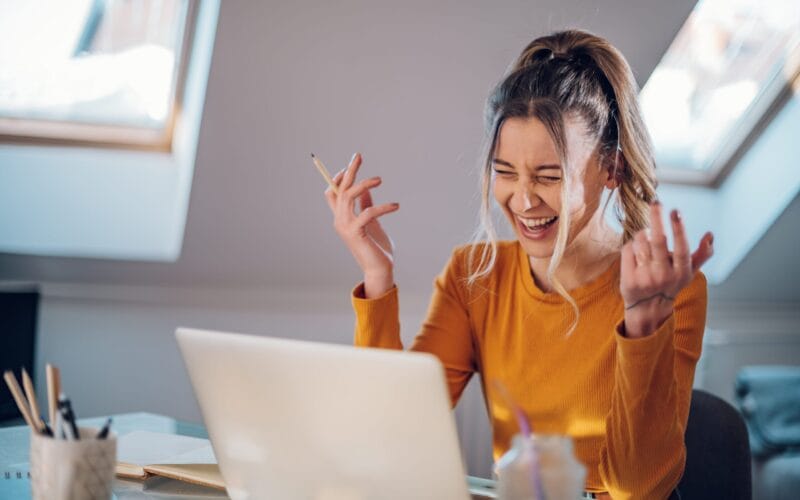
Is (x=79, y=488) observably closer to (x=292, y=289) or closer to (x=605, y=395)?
(x=605, y=395)

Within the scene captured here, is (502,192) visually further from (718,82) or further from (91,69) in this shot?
(718,82)

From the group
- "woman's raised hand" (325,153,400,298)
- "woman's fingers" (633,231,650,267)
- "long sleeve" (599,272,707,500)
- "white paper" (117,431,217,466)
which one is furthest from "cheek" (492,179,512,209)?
"white paper" (117,431,217,466)

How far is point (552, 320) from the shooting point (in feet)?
5.60

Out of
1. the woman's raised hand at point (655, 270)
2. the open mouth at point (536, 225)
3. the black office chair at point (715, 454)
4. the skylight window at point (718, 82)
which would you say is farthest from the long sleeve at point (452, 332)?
the skylight window at point (718, 82)

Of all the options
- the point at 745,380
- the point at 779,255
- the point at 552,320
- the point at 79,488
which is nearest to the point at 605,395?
the point at 552,320

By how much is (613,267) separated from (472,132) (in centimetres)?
104

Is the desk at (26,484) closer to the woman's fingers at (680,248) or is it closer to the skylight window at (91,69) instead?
the woman's fingers at (680,248)

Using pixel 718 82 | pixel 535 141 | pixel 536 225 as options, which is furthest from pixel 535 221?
pixel 718 82

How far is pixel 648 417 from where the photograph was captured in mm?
1295

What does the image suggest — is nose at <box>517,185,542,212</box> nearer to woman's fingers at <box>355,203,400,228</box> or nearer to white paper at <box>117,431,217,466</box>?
woman's fingers at <box>355,203,400,228</box>

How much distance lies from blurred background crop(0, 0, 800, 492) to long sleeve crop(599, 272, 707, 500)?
1.28 meters

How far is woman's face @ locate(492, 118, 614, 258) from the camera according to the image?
1.58m

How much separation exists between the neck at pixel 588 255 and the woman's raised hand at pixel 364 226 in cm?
32

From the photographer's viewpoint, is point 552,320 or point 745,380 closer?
point 552,320
